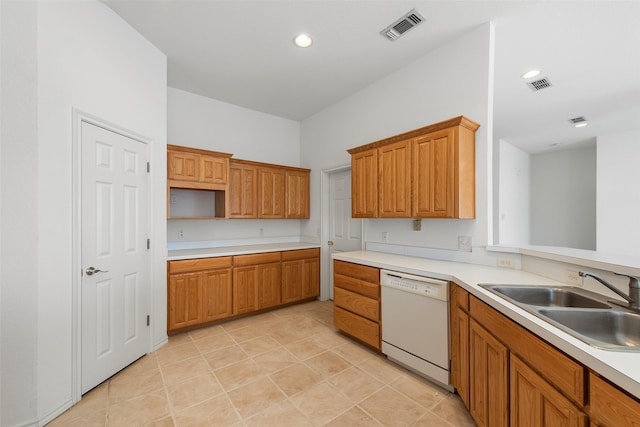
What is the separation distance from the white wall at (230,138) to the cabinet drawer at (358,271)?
6.30ft

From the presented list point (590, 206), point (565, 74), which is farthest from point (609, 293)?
point (590, 206)

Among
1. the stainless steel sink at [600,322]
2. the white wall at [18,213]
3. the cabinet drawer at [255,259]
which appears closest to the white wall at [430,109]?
the stainless steel sink at [600,322]

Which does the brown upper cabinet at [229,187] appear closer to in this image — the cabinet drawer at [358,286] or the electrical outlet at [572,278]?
the cabinet drawer at [358,286]

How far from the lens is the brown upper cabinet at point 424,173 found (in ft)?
7.57

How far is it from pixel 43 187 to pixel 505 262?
3.63 metres

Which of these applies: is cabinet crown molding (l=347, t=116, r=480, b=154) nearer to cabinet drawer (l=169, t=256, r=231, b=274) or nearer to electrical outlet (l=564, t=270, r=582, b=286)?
electrical outlet (l=564, t=270, r=582, b=286)

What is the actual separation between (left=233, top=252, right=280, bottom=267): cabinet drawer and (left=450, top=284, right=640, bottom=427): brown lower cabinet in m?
2.48

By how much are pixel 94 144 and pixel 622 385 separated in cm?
328

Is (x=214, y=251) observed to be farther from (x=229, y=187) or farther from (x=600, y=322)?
(x=600, y=322)

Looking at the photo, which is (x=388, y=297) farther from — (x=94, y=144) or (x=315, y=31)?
(x=94, y=144)

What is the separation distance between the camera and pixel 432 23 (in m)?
2.39

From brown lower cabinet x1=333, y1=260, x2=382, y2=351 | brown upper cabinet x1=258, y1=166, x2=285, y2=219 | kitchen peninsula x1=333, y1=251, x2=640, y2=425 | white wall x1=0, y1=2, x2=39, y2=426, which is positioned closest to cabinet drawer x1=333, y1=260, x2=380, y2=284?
brown lower cabinet x1=333, y1=260, x2=382, y2=351

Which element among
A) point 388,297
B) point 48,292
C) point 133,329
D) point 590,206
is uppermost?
point 590,206

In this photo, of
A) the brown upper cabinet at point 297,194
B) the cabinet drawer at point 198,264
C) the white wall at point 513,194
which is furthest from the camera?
the white wall at point 513,194
